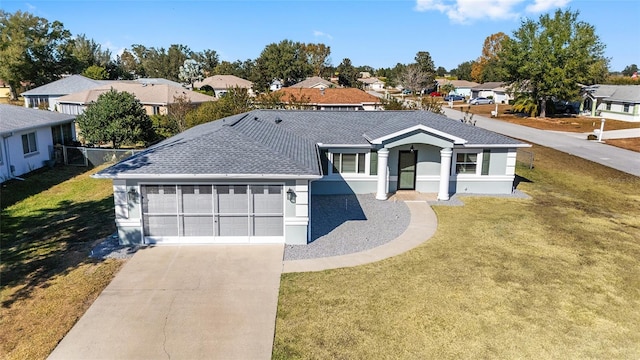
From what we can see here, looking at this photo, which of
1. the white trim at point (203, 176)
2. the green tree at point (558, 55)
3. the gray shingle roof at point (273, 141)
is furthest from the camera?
the green tree at point (558, 55)

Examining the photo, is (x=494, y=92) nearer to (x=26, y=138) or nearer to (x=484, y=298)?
(x=26, y=138)

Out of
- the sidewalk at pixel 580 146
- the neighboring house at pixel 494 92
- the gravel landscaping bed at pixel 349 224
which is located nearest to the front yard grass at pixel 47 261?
the gravel landscaping bed at pixel 349 224

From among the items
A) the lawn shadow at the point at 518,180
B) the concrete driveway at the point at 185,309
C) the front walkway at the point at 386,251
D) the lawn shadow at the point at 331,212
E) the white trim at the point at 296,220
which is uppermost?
the white trim at the point at 296,220

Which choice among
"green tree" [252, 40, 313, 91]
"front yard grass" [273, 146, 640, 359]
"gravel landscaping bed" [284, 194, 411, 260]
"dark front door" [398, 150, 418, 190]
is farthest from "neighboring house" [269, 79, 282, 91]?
"front yard grass" [273, 146, 640, 359]

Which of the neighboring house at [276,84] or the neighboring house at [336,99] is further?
the neighboring house at [276,84]

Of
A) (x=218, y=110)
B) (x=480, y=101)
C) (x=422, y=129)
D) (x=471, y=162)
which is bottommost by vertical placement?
(x=471, y=162)

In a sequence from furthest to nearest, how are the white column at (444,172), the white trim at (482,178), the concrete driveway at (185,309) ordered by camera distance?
1. the white trim at (482,178)
2. the white column at (444,172)
3. the concrete driveway at (185,309)

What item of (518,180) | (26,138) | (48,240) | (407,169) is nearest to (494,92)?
(518,180)

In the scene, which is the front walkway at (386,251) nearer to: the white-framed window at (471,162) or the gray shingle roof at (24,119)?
the white-framed window at (471,162)
